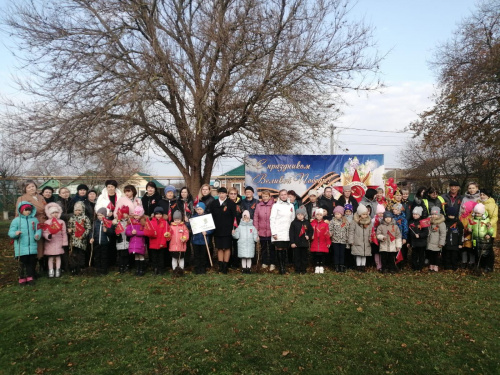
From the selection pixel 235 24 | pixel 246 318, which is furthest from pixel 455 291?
pixel 235 24

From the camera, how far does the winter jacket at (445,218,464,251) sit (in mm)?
7801

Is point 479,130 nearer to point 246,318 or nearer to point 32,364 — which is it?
point 246,318

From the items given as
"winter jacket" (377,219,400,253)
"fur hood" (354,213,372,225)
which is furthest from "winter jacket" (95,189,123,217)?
"winter jacket" (377,219,400,253)

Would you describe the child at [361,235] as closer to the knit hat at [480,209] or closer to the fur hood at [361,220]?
the fur hood at [361,220]

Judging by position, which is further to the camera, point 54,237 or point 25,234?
point 54,237

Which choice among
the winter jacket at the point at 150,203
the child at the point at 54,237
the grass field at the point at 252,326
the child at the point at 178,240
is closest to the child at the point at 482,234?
the grass field at the point at 252,326

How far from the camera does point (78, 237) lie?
293 inches

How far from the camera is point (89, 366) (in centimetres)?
377

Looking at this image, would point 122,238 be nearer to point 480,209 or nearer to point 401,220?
point 401,220

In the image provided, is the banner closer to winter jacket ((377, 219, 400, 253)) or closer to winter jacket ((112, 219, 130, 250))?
winter jacket ((377, 219, 400, 253))

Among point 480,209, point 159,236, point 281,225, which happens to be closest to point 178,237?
point 159,236

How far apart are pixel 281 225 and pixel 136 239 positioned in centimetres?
304

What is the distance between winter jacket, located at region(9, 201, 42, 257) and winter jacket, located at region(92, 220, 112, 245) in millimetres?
996

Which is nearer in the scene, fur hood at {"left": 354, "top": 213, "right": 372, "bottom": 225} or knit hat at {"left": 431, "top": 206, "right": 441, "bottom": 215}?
fur hood at {"left": 354, "top": 213, "right": 372, "bottom": 225}
